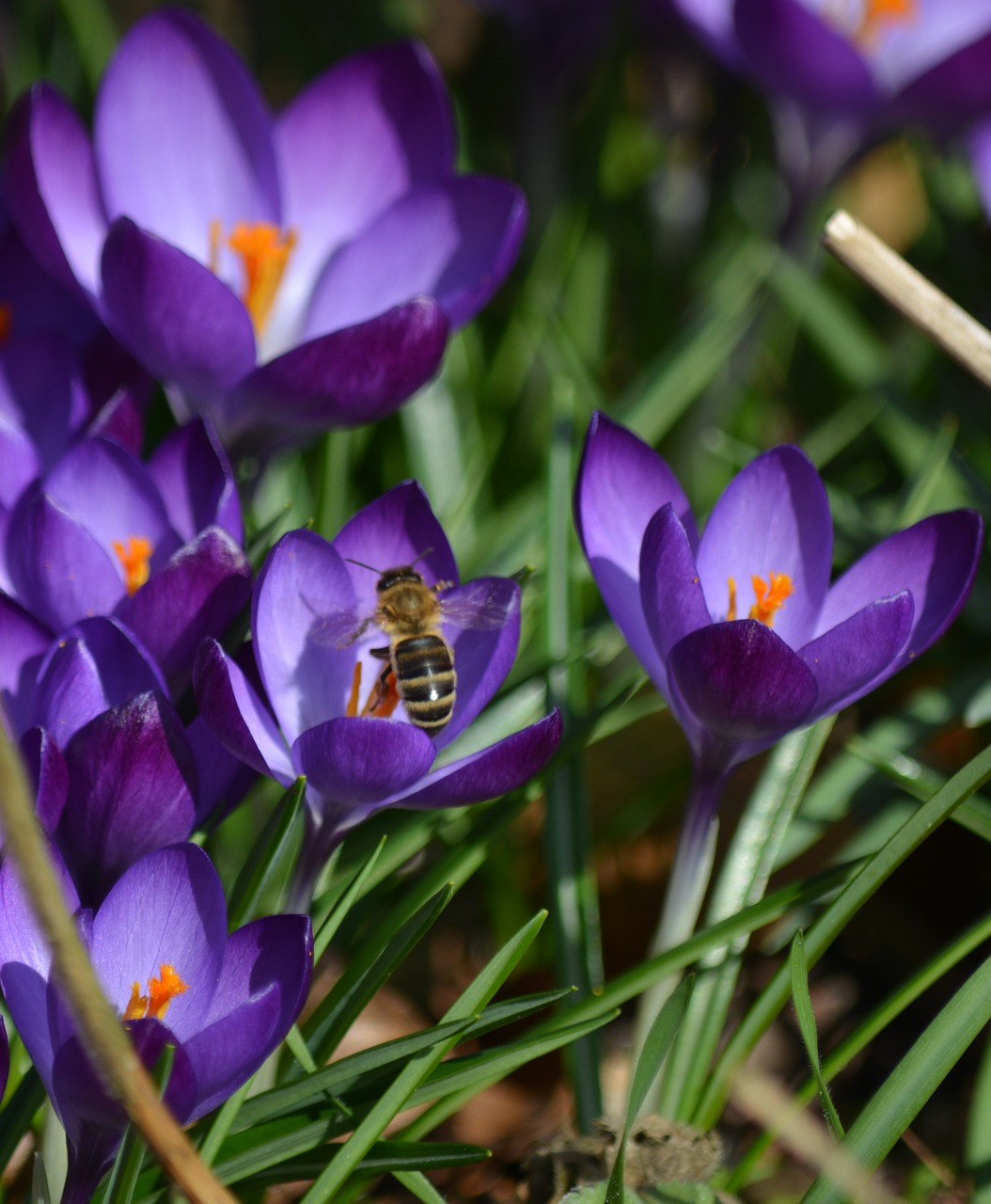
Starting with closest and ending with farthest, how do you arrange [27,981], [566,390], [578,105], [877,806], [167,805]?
1. [27,981]
2. [167,805]
3. [877,806]
4. [566,390]
5. [578,105]

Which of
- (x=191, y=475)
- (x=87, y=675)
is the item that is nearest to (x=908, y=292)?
(x=191, y=475)

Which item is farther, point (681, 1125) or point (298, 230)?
point (298, 230)

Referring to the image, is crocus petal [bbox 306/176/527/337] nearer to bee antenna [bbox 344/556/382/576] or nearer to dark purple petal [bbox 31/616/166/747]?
bee antenna [bbox 344/556/382/576]

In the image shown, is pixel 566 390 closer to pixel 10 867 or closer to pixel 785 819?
pixel 785 819

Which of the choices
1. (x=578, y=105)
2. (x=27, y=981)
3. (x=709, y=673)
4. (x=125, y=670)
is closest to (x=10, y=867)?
(x=27, y=981)

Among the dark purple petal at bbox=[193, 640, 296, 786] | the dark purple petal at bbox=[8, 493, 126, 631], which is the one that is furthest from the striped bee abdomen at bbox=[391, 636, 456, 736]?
the dark purple petal at bbox=[8, 493, 126, 631]

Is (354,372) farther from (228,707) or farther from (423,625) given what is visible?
(228,707)
